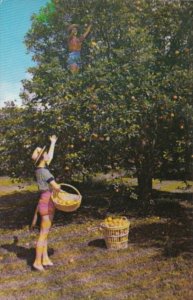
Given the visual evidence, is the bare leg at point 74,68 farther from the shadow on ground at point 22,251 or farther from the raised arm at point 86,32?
the shadow on ground at point 22,251

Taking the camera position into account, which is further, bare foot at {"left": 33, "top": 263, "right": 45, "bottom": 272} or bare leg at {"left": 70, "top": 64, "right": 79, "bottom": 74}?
bare leg at {"left": 70, "top": 64, "right": 79, "bottom": 74}

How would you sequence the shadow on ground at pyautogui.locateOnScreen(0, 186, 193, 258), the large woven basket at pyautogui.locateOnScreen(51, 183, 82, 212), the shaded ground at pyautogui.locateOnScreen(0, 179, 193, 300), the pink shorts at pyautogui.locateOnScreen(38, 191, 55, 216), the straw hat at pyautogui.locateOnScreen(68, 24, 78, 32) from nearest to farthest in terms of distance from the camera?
the shaded ground at pyautogui.locateOnScreen(0, 179, 193, 300)
the pink shorts at pyautogui.locateOnScreen(38, 191, 55, 216)
the large woven basket at pyautogui.locateOnScreen(51, 183, 82, 212)
the shadow on ground at pyautogui.locateOnScreen(0, 186, 193, 258)
the straw hat at pyautogui.locateOnScreen(68, 24, 78, 32)

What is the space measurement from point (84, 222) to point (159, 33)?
4.35 m

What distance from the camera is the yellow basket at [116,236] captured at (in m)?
8.40

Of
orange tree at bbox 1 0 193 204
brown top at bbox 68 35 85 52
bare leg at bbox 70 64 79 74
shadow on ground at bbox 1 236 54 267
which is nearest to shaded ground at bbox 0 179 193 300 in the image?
shadow on ground at bbox 1 236 54 267

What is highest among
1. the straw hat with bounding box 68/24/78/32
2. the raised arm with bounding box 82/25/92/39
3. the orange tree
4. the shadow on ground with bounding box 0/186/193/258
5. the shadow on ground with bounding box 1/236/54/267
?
the straw hat with bounding box 68/24/78/32

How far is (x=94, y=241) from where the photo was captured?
360 inches

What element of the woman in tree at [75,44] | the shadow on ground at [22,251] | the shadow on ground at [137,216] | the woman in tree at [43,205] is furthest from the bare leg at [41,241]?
the woman in tree at [75,44]

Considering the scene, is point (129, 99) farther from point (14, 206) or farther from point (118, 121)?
point (14, 206)

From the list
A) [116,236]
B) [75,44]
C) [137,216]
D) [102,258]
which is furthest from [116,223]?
[75,44]

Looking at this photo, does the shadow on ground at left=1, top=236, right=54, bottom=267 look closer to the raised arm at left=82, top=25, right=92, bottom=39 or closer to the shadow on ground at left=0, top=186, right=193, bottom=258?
the shadow on ground at left=0, top=186, right=193, bottom=258

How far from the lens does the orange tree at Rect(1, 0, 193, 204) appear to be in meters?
9.70

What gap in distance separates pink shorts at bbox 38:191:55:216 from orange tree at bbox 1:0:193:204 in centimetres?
221

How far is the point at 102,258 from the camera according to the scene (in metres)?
8.05
